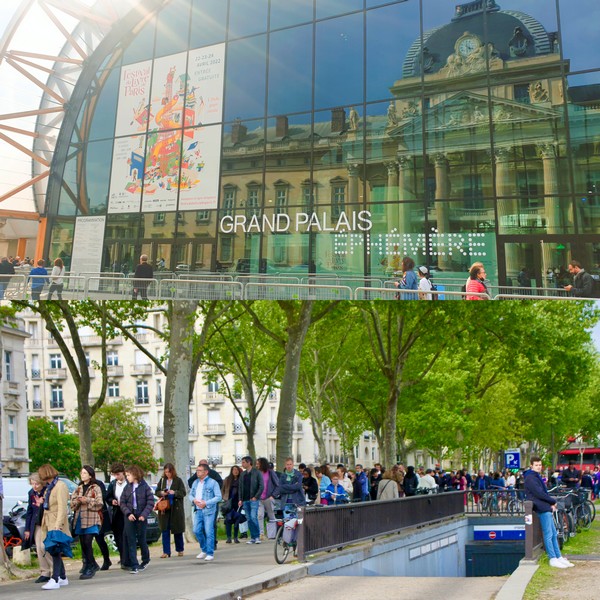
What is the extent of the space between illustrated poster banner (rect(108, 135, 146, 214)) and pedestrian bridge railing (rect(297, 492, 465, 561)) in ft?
58.1

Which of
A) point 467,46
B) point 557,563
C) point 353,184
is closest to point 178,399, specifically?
point 557,563

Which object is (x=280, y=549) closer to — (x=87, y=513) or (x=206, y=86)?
(x=87, y=513)

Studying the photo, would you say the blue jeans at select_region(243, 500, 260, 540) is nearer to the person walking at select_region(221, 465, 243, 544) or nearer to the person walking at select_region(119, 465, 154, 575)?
the person walking at select_region(221, 465, 243, 544)

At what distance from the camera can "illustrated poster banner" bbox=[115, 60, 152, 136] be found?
128 feet

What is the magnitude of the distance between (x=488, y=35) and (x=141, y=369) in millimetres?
66622

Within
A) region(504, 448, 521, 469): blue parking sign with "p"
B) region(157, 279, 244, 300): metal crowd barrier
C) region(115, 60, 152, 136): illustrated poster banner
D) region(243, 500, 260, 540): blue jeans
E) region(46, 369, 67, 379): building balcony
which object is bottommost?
region(243, 500, 260, 540): blue jeans

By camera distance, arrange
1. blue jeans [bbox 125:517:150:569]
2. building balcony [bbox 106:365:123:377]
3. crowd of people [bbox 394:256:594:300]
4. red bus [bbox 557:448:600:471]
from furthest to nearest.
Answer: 1. red bus [bbox 557:448:600:471]
2. building balcony [bbox 106:365:123:377]
3. crowd of people [bbox 394:256:594:300]
4. blue jeans [bbox 125:517:150:569]

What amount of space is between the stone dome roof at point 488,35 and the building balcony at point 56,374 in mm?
65396

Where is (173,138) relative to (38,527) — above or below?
above

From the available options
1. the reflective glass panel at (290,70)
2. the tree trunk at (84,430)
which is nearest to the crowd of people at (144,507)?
the tree trunk at (84,430)

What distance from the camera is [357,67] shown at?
34.0 meters

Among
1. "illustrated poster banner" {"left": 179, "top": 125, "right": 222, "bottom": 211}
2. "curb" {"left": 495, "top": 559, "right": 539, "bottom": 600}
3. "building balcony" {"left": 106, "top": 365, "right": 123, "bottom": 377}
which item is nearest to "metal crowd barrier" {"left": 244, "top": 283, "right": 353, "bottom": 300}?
"illustrated poster banner" {"left": 179, "top": 125, "right": 222, "bottom": 211}

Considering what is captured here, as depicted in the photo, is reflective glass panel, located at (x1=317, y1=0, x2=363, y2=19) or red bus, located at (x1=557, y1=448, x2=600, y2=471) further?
red bus, located at (x1=557, y1=448, x2=600, y2=471)

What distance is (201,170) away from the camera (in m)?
36.6
